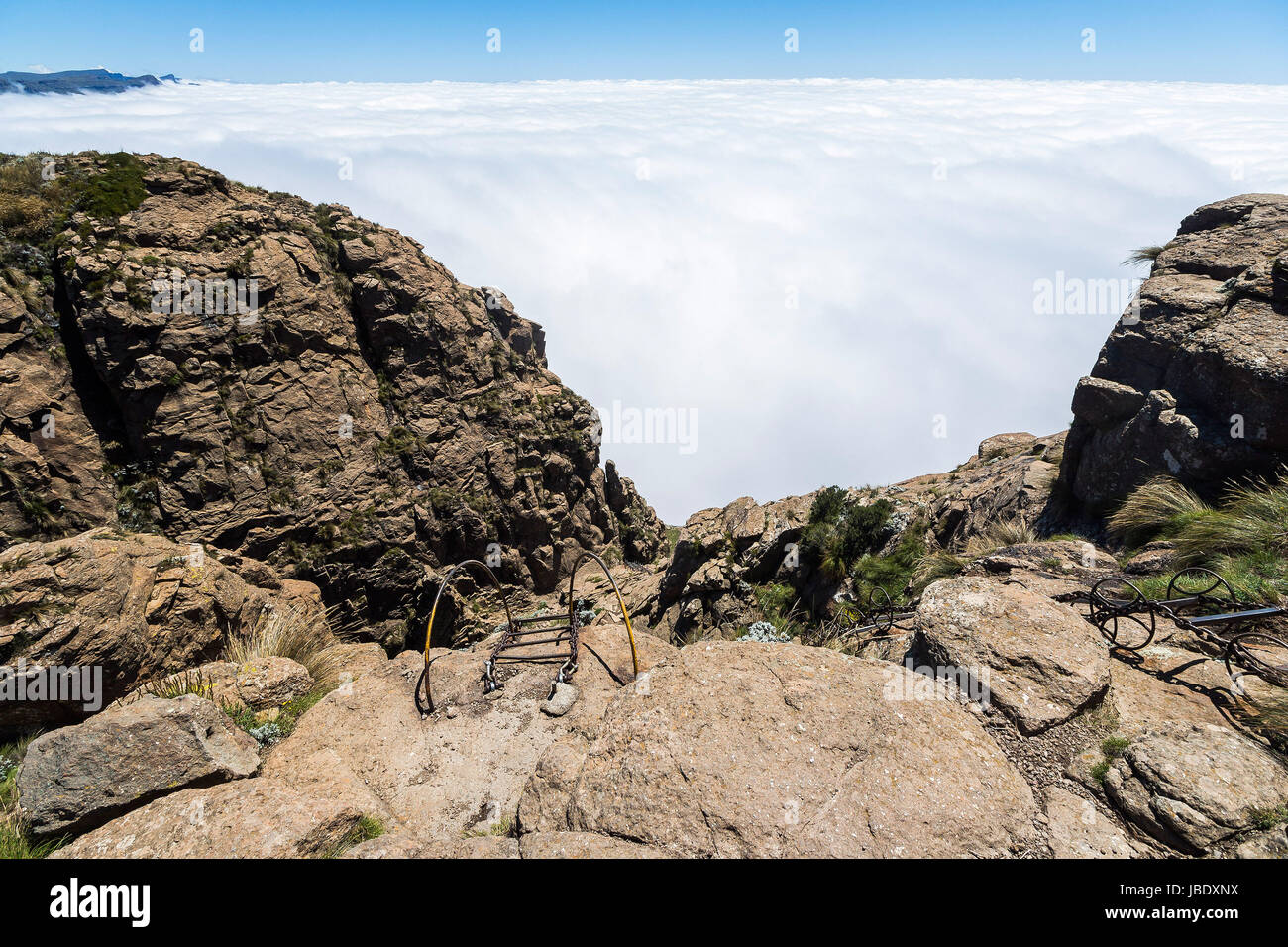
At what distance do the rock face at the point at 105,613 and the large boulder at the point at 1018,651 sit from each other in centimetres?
981

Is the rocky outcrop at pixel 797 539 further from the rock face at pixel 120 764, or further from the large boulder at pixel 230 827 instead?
the rock face at pixel 120 764

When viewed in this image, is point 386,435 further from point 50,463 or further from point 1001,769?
point 1001,769

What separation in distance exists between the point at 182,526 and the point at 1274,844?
963 inches

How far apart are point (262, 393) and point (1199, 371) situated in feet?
90.9

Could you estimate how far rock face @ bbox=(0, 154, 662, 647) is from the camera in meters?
17.5

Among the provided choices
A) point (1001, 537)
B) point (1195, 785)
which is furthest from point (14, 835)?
point (1001, 537)

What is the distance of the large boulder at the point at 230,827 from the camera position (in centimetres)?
422

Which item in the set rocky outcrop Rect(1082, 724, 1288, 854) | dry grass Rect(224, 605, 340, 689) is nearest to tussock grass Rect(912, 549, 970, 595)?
rocky outcrop Rect(1082, 724, 1288, 854)

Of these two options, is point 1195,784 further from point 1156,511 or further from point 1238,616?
point 1156,511

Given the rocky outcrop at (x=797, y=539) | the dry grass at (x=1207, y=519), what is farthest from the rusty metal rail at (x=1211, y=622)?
the rocky outcrop at (x=797, y=539)

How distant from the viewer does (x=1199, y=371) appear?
10.6 meters

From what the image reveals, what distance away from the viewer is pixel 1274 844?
11.8ft

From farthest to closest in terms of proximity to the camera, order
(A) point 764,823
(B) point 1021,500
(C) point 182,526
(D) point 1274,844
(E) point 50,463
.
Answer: (C) point 182,526
(E) point 50,463
(B) point 1021,500
(A) point 764,823
(D) point 1274,844

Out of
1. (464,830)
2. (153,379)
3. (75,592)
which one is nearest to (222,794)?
(464,830)
